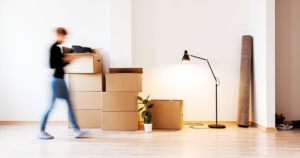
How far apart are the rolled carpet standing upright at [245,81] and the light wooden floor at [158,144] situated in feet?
0.93

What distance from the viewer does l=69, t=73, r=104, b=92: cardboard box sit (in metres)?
3.07

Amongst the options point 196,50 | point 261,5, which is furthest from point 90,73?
point 261,5

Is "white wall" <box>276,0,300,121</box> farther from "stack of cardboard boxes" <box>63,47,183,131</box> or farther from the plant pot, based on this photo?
the plant pot

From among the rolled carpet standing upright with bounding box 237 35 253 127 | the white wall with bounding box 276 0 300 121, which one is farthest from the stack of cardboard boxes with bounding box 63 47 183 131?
the white wall with bounding box 276 0 300 121

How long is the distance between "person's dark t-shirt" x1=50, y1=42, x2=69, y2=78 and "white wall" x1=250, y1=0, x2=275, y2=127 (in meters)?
2.68

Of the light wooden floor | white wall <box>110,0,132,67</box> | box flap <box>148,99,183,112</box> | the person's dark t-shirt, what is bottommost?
the light wooden floor

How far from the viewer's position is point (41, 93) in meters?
3.57

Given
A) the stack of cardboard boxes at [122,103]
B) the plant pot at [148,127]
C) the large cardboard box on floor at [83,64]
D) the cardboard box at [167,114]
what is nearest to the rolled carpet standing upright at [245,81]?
the cardboard box at [167,114]

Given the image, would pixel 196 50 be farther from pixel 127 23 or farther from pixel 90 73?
pixel 90 73

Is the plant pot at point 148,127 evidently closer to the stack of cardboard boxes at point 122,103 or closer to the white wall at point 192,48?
the stack of cardboard boxes at point 122,103

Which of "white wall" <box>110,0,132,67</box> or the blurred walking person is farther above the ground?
"white wall" <box>110,0,132,67</box>

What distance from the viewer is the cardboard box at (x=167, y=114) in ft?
9.86

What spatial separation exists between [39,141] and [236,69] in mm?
2981

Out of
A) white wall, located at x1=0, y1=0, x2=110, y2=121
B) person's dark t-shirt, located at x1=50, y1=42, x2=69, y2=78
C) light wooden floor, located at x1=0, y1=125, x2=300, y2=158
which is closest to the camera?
light wooden floor, located at x1=0, y1=125, x2=300, y2=158
